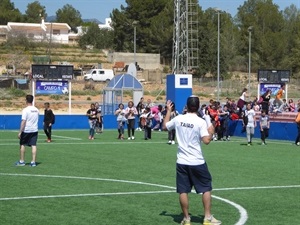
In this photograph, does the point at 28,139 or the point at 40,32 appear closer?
the point at 28,139

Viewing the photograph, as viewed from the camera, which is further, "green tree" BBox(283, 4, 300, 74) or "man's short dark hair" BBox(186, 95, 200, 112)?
"green tree" BBox(283, 4, 300, 74)

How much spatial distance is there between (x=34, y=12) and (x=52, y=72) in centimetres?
11504

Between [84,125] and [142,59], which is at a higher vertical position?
[142,59]

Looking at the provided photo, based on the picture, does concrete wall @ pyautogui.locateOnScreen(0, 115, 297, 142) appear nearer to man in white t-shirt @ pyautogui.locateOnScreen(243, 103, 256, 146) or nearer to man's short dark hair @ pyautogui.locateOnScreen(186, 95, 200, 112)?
man in white t-shirt @ pyautogui.locateOnScreen(243, 103, 256, 146)

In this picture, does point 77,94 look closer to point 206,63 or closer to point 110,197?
point 206,63

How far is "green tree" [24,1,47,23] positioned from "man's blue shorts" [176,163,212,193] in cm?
14128

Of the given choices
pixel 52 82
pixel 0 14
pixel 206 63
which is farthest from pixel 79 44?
pixel 52 82

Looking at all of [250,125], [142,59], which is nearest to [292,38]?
[142,59]

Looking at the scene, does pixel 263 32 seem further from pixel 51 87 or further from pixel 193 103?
pixel 193 103

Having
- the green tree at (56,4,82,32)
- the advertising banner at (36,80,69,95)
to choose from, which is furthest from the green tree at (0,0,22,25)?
the advertising banner at (36,80,69,95)

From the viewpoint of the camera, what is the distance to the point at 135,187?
49.3ft

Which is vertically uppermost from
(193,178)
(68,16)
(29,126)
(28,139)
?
(68,16)

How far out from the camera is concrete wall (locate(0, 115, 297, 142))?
32.8 metres

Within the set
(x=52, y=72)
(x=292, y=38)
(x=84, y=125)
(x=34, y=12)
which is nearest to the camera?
(x=84, y=125)
